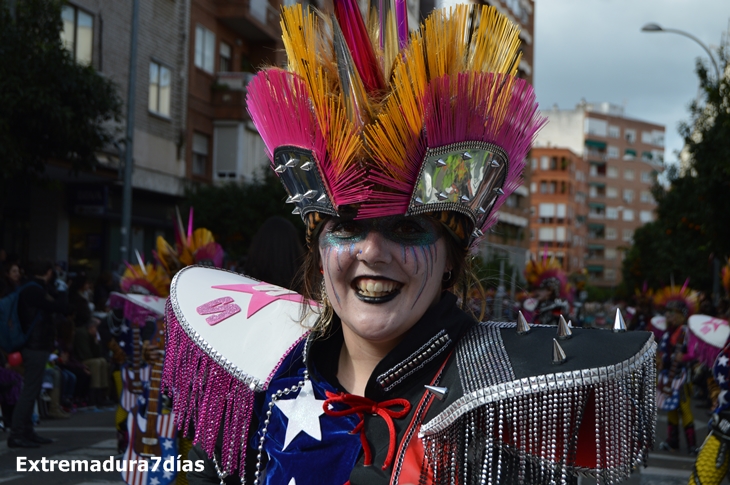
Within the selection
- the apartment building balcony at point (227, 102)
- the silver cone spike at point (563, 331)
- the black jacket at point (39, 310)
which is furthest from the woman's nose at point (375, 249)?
the apartment building balcony at point (227, 102)

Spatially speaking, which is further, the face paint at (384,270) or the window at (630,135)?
the window at (630,135)

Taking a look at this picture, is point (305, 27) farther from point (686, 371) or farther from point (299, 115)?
point (686, 371)

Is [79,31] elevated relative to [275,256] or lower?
elevated

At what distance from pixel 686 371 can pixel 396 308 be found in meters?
8.46

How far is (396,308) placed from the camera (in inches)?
76.5

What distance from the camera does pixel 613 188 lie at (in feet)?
342

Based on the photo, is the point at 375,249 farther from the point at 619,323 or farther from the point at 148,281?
the point at 148,281

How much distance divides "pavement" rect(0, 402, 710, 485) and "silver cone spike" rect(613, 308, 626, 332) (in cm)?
567

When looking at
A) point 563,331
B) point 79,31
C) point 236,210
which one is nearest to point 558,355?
point 563,331

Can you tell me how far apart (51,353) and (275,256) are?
6.16 meters

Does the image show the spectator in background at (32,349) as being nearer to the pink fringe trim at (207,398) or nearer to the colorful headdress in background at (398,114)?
the pink fringe trim at (207,398)

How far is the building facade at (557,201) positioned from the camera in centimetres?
8962

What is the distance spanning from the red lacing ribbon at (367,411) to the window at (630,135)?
108 metres

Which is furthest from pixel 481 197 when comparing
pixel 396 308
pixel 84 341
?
pixel 84 341
